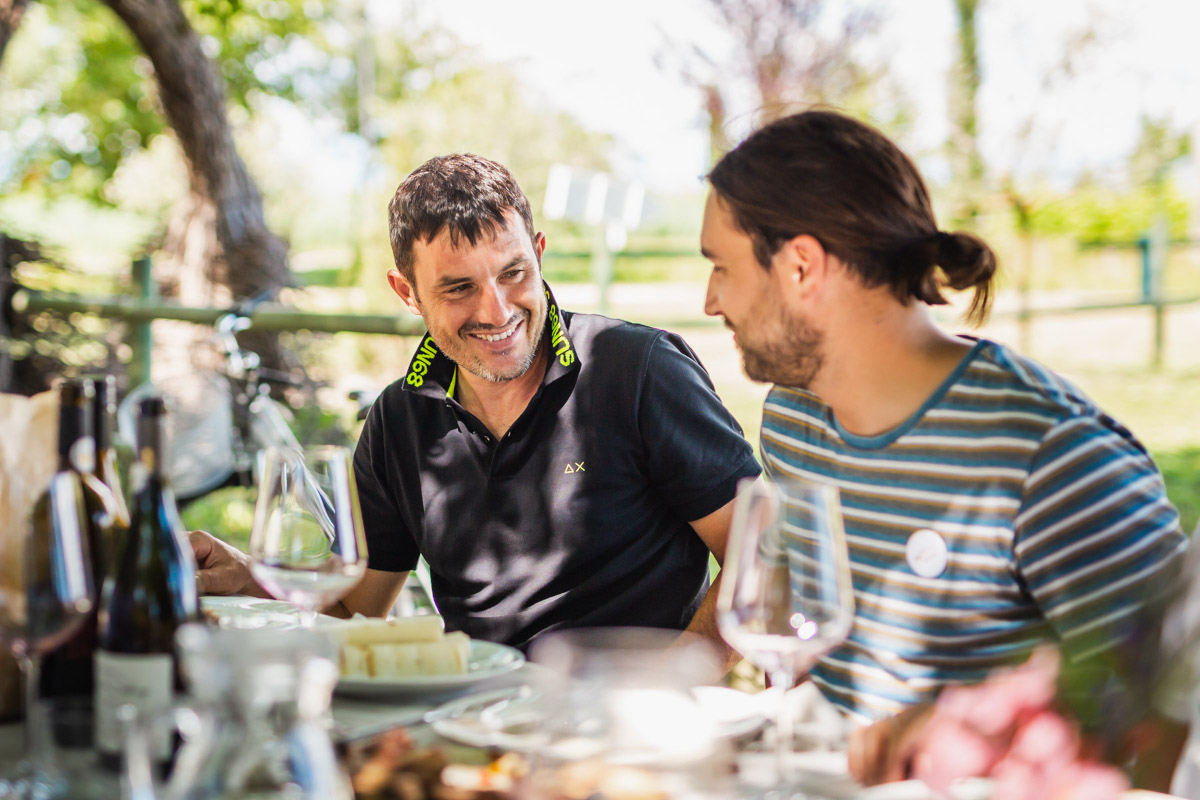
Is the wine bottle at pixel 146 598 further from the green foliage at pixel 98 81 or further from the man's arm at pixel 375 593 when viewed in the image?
the green foliage at pixel 98 81

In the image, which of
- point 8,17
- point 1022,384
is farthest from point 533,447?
point 8,17

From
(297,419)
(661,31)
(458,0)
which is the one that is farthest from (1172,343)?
(458,0)

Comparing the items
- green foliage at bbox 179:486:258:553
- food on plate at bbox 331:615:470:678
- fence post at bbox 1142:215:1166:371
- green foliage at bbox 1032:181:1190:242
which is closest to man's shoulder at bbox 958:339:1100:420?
food on plate at bbox 331:615:470:678

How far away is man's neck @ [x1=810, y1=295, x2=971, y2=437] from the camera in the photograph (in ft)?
4.73

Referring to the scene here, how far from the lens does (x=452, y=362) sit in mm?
2195

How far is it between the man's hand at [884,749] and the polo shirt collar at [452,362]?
1.05m

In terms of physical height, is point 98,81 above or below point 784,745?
above

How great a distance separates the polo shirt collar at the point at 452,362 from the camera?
2.04m

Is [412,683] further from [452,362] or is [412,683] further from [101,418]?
[452,362]

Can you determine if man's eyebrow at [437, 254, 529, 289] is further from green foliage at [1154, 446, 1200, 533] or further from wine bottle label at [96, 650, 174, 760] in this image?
green foliage at [1154, 446, 1200, 533]

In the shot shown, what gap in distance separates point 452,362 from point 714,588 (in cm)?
69

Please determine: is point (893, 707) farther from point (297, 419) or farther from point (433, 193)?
point (297, 419)

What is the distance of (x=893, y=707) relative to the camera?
143 cm

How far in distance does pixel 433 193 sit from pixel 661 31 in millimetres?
8356
